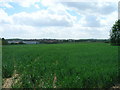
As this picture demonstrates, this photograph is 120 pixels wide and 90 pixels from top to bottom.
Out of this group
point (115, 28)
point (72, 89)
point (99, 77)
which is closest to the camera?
point (72, 89)

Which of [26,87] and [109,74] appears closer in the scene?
[26,87]

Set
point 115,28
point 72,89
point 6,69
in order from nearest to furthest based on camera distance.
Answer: point 72,89, point 6,69, point 115,28

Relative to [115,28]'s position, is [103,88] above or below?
below

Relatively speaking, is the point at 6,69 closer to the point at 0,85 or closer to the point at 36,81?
the point at 0,85

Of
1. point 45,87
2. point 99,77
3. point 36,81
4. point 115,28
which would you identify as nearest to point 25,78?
point 36,81

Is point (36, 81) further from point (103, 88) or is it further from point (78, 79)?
point (103, 88)

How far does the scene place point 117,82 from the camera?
6.37 meters

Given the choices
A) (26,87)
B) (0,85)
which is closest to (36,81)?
(26,87)

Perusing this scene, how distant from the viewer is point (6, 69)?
328 inches

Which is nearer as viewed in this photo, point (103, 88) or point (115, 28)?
point (103, 88)

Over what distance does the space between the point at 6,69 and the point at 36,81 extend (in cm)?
258

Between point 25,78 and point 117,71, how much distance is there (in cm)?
361

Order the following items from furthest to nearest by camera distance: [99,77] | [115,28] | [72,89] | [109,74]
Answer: [115,28] < [109,74] < [99,77] < [72,89]

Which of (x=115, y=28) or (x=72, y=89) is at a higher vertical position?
(x=115, y=28)
